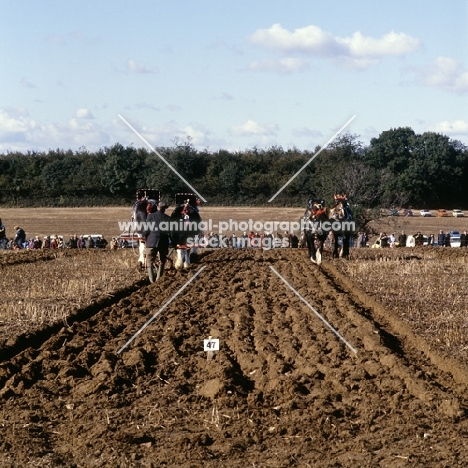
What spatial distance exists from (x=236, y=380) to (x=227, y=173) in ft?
237

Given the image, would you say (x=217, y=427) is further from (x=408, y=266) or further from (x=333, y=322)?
(x=408, y=266)

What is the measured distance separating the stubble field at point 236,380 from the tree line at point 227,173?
57686 millimetres

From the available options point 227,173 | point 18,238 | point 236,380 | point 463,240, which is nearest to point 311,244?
point 236,380

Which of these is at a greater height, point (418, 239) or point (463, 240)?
point (418, 239)

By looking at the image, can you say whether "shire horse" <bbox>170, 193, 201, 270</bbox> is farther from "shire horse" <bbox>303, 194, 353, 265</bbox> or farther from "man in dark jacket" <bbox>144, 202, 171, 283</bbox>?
"shire horse" <bbox>303, 194, 353, 265</bbox>

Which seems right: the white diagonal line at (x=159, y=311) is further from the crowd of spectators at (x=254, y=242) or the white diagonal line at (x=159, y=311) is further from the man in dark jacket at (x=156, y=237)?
the crowd of spectators at (x=254, y=242)

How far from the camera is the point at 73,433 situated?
7848 mm

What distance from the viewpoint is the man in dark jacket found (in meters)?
19.7

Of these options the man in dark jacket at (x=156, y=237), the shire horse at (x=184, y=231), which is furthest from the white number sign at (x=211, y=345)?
the shire horse at (x=184, y=231)

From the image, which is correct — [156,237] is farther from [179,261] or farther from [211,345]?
[211,345]

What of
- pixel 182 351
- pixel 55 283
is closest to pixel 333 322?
pixel 182 351

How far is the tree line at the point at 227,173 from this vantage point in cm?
7812

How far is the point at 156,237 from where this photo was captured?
19.6 meters

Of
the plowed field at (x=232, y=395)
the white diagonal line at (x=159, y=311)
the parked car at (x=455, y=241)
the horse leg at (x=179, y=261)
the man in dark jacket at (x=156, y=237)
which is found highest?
the man in dark jacket at (x=156, y=237)
